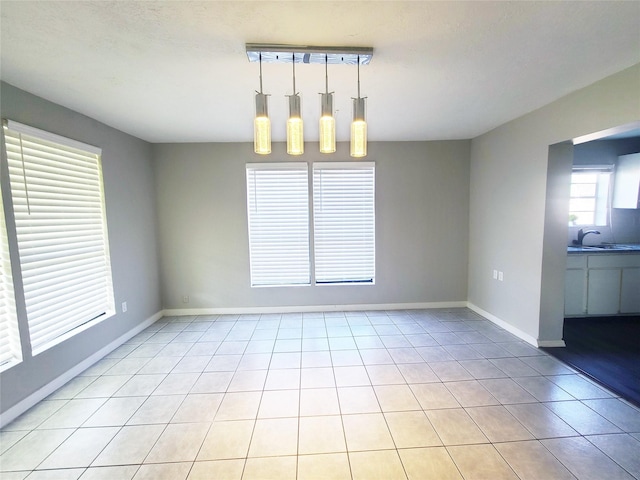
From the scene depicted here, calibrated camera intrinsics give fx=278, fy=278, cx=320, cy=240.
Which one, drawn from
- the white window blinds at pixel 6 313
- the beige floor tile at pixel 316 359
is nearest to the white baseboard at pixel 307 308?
the beige floor tile at pixel 316 359

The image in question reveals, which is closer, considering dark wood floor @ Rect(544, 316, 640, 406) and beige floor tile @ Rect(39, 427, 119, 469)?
beige floor tile @ Rect(39, 427, 119, 469)

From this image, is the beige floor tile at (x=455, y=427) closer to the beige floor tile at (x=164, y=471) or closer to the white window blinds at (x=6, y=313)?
the beige floor tile at (x=164, y=471)

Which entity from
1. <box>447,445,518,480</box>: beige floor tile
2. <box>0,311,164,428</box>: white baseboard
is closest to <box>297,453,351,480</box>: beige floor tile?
<box>447,445,518,480</box>: beige floor tile

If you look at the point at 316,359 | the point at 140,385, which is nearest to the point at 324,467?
the point at 316,359

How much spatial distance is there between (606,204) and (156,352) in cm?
644

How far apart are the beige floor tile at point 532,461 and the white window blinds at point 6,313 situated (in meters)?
3.53

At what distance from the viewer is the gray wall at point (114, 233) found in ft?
7.24

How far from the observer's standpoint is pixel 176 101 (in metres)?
2.57

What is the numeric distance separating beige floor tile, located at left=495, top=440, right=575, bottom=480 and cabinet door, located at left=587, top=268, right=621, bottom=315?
2.95 meters

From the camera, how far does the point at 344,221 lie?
420cm

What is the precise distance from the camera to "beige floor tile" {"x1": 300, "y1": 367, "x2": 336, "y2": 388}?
247 cm

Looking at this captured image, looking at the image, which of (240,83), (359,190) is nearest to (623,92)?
(359,190)

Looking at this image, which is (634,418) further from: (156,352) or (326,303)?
(156,352)

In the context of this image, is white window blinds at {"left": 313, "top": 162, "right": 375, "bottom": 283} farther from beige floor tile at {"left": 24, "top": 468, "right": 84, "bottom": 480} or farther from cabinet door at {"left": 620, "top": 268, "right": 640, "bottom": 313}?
cabinet door at {"left": 620, "top": 268, "right": 640, "bottom": 313}
